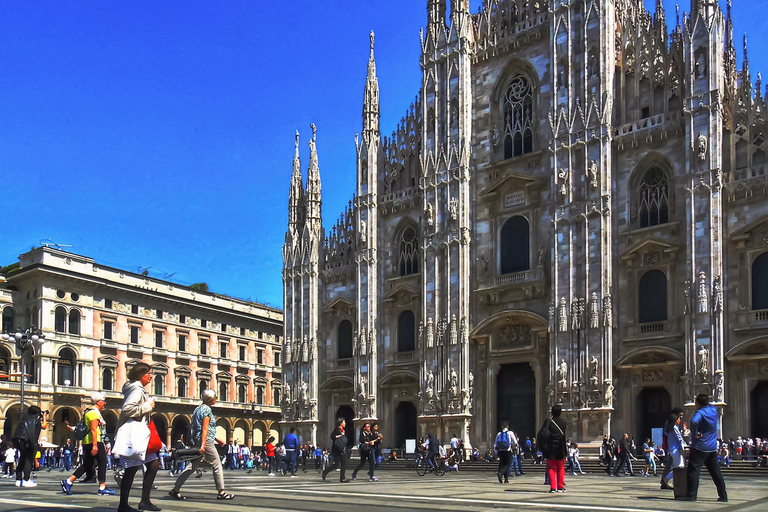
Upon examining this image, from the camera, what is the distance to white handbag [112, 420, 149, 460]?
961 cm

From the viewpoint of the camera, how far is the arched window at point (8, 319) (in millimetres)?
55125

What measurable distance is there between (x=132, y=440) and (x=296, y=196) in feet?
128

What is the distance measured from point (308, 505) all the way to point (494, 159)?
30.4m

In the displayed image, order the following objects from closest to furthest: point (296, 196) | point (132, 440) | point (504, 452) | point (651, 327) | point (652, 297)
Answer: point (132, 440)
point (504, 452)
point (651, 327)
point (652, 297)
point (296, 196)

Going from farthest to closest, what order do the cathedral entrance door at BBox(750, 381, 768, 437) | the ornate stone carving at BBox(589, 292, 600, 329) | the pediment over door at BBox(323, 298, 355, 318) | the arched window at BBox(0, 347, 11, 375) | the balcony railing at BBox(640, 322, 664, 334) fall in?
the arched window at BBox(0, 347, 11, 375) < the pediment over door at BBox(323, 298, 355, 318) < the ornate stone carving at BBox(589, 292, 600, 329) < the balcony railing at BBox(640, 322, 664, 334) < the cathedral entrance door at BBox(750, 381, 768, 437)

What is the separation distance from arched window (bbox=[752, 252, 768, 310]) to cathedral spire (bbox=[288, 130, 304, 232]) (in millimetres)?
24735

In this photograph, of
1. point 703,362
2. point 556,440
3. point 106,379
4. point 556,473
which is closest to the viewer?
point 556,440

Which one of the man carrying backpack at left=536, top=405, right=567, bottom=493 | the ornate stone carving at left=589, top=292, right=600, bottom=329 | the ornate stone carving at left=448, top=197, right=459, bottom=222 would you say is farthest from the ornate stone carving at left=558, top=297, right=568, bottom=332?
the man carrying backpack at left=536, top=405, right=567, bottom=493

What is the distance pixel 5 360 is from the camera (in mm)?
55688

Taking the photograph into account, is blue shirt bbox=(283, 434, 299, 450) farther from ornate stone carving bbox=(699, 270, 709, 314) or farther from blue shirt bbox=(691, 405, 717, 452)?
blue shirt bbox=(691, 405, 717, 452)

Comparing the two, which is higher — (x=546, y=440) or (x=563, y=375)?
(x=563, y=375)

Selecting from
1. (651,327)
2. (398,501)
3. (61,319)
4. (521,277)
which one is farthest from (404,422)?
(398,501)

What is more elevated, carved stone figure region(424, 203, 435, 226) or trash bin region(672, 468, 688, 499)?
carved stone figure region(424, 203, 435, 226)

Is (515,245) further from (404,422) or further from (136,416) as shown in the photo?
(136,416)
